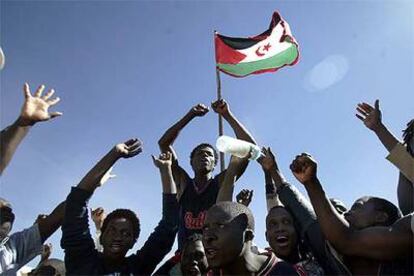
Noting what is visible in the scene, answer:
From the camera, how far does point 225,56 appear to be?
10133mm

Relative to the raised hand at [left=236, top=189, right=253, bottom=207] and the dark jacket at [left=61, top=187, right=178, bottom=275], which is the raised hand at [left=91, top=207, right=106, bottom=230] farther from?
the dark jacket at [left=61, top=187, right=178, bottom=275]

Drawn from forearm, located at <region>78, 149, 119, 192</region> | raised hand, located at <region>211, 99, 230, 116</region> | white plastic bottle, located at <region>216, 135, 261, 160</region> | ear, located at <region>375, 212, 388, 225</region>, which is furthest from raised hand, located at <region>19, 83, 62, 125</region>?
raised hand, located at <region>211, 99, 230, 116</region>

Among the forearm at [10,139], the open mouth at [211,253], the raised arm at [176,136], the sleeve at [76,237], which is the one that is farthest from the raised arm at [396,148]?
the forearm at [10,139]

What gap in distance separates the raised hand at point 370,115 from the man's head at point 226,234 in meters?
1.76

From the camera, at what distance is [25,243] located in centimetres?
466

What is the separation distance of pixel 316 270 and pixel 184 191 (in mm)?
2187

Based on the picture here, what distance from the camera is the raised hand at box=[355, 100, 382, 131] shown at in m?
4.64

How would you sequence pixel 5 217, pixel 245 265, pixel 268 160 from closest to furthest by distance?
pixel 245 265, pixel 268 160, pixel 5 217

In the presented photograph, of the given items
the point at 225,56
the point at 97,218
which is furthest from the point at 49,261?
the point at 225,56

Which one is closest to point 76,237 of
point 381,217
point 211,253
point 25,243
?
point 25,243

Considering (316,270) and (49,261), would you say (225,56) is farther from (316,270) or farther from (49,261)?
(316,270)

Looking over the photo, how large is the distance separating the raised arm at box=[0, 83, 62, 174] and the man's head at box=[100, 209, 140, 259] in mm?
1321

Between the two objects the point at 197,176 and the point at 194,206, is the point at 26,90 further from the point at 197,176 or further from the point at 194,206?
the point at 197,176

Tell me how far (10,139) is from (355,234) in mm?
2438
